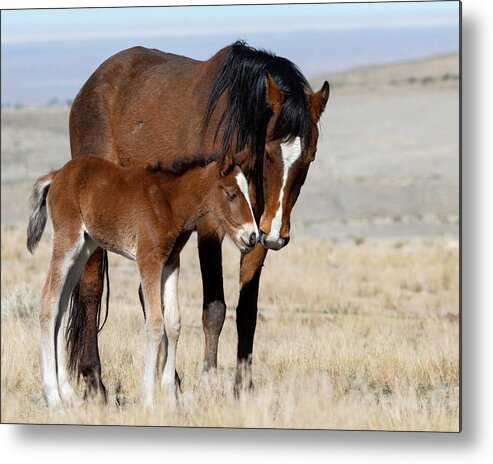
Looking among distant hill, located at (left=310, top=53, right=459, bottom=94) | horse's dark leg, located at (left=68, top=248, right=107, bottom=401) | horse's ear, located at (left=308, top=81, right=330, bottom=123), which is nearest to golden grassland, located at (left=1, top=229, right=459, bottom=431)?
horse's dark leg, located at (left=68, top=248, right=107, bottom=401)

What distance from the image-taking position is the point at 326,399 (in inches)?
263

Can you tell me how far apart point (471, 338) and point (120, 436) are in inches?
84.0

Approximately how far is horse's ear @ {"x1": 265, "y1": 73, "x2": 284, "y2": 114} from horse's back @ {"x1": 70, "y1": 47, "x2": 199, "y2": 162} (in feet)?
4.70

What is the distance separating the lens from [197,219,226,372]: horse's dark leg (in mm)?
7207

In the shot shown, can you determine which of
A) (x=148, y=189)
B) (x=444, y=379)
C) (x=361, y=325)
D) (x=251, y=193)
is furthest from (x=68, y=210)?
(x=361, y=325)

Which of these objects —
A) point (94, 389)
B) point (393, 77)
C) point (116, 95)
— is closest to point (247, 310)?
point (94, 389)

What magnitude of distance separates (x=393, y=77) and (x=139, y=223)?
94.5 feet

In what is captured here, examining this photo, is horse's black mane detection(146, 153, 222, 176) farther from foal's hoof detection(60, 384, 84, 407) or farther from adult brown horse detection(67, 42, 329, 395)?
foal's hoof detection(60, 384, 84, 407)

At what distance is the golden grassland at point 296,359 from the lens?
658cm

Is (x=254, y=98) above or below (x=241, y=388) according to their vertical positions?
above

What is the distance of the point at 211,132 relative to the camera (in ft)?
24.2

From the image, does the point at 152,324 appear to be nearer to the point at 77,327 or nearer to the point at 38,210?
the point at 38,210

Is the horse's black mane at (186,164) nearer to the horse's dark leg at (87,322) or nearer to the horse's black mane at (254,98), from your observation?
the horse's black mane at (254,98)

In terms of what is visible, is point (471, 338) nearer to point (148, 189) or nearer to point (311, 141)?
point (311, 141)
